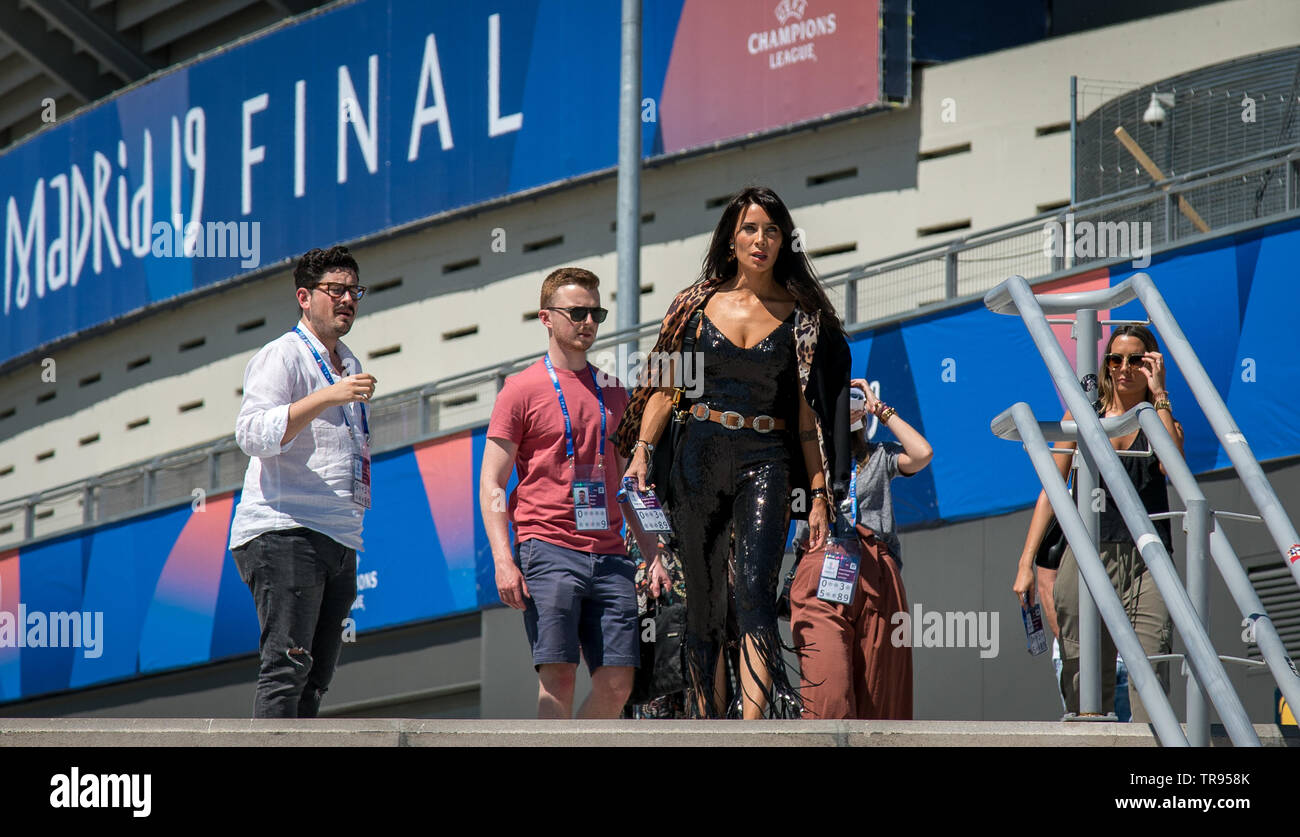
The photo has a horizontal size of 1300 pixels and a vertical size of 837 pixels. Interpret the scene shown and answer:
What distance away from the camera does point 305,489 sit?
20.1ft

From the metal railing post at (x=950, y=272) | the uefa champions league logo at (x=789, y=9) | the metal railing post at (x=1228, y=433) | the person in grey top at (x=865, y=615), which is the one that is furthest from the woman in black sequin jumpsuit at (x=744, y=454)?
the uefa champions league logo at (x=789, y=9)

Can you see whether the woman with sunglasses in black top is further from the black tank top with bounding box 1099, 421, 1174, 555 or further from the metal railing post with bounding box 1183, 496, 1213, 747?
the metal railing post with bounding box 1183, 496, 1213, 747

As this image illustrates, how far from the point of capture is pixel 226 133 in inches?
870

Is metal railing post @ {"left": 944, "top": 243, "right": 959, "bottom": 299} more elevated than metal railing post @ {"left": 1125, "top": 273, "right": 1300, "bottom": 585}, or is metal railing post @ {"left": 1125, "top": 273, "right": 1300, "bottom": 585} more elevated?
metal railing post @ {"left": 944, "top": 243, "right": 959, "bottom": 299}

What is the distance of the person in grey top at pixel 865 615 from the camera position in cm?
695

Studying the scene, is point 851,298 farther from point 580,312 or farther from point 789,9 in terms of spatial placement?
point 580,312

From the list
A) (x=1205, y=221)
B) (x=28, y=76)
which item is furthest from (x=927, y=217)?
(x=28, y=76)

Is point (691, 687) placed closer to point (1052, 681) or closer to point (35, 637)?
point (1052, 681)

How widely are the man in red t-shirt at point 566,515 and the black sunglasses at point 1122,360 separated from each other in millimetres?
1874

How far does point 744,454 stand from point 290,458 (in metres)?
1.60

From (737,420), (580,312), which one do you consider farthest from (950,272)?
(737,420)

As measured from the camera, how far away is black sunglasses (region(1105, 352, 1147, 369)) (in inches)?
269

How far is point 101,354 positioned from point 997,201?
13179mm

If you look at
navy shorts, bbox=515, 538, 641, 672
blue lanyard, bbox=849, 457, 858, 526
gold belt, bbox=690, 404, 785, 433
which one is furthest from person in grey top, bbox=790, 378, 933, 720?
gold belt, bbox=690, 404, 785, 433
